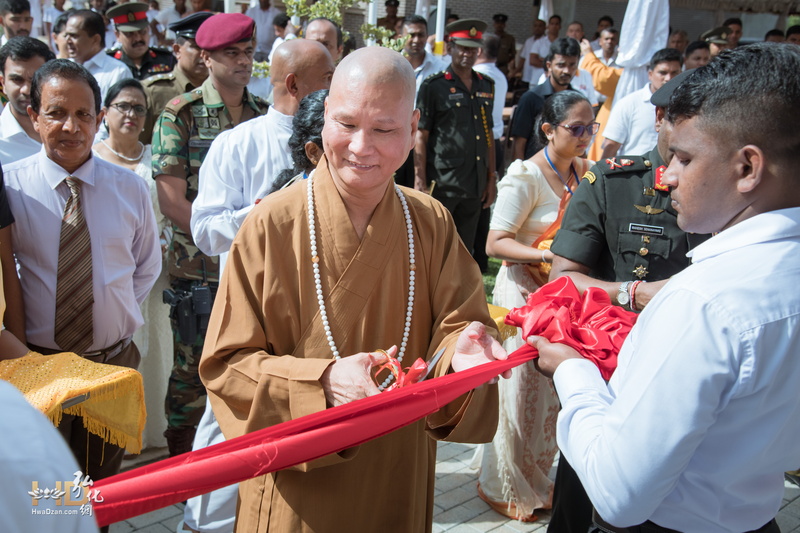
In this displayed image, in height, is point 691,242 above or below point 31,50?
below

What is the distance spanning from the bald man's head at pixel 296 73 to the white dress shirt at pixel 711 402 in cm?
265

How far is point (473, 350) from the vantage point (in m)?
2.29

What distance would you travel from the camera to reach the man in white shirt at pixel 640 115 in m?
6.77

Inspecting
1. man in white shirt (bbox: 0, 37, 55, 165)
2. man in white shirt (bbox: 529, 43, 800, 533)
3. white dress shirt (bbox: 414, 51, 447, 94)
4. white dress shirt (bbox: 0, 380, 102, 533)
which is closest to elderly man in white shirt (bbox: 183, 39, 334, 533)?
man in white shirt (bbox: 0, 37, 55, 165)

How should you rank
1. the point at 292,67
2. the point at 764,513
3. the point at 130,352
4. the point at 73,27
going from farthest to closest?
the point at 73,27 < the point at 292,67 < the point at 130,352 < the point at 764,513

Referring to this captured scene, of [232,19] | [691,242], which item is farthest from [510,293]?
[232,19]

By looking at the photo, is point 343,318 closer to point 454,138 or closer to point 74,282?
point 74,282

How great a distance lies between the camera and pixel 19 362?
268cm

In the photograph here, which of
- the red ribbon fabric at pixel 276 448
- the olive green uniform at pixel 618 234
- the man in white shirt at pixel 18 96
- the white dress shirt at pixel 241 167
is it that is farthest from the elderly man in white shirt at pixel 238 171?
the red ribbon fabric at pixel 276 448

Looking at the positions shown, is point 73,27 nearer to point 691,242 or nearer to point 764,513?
point 691,242

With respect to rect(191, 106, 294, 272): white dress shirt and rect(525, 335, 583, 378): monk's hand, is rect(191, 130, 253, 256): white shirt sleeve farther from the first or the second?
rect(525, 335, 583, 378): monk's hand

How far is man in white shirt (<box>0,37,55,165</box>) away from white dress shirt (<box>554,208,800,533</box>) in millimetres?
3903

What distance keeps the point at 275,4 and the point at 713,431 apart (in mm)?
16681

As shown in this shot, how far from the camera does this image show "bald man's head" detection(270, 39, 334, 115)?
13.0 feet
